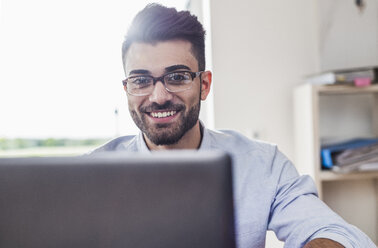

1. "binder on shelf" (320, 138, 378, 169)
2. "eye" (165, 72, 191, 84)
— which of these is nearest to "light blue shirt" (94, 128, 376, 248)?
"eye" (165, 72, 191, 84)

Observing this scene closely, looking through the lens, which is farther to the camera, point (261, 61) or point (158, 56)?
point (261, 61)

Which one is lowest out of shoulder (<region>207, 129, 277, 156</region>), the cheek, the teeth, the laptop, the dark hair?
shoulder (<region>207, 129, 277, 156</region>)

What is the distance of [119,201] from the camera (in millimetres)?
388

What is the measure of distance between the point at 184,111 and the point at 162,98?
0.08 metres

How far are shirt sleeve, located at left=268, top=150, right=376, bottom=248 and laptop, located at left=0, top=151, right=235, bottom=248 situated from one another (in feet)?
1.41

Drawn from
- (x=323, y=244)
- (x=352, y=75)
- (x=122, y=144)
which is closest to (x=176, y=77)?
(x=122, y=144)

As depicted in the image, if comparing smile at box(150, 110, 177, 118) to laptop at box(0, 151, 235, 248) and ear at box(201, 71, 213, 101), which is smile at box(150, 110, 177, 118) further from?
laptop at box(0, 151, 235, 248)

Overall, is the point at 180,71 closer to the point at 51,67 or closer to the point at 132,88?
the point at 132,88

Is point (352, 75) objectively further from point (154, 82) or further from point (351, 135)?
point (154, 82)

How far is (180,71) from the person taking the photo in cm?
96

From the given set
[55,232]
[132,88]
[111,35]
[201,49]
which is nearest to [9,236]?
[55,232]

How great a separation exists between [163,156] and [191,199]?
55 millimetres

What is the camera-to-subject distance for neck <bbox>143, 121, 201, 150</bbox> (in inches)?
40.6

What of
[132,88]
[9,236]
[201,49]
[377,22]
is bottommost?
[9,236]
